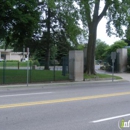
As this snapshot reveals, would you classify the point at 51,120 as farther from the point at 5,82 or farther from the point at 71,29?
the point at 71,29

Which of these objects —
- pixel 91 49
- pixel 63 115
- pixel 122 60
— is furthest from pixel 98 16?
pixel 63 115

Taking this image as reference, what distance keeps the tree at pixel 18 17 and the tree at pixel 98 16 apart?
4.38 metres

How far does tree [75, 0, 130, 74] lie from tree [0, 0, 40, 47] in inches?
172

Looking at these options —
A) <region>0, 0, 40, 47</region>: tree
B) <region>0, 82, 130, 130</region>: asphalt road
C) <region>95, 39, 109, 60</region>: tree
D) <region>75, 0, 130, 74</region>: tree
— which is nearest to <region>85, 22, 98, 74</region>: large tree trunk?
<region>75, 0, 130, 74</region>: tree

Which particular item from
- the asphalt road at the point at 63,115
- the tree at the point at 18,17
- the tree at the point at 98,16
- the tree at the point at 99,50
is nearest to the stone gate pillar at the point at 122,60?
the tree at the point at 98,16

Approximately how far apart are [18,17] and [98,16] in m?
8.03

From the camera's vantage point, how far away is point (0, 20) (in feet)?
74.6

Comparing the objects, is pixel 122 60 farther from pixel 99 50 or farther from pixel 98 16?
pixel 99 50

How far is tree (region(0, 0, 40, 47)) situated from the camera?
73.3ft

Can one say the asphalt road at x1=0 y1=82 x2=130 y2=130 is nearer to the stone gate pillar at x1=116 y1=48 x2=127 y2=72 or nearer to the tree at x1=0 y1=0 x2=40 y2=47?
the tree at x1=0 y1=0 x2=40 y2=47

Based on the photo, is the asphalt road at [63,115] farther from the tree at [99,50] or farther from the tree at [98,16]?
the tree at [99,50]

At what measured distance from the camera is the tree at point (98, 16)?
2319 cm

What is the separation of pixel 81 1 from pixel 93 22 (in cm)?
447

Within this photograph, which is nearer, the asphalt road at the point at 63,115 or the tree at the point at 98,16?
the asphalt road at the point at 63,115
